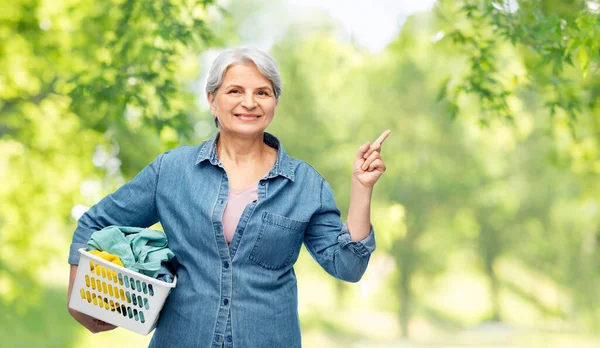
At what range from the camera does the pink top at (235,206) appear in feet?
5.50

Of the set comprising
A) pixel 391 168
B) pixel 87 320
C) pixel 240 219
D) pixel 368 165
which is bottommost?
pixel 87 320

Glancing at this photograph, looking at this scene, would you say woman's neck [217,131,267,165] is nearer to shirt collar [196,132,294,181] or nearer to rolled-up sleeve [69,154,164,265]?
shirt collar [196,132,294,181]

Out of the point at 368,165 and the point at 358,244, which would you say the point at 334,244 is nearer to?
the point at 358,244

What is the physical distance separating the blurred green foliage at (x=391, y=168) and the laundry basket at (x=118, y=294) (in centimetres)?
419

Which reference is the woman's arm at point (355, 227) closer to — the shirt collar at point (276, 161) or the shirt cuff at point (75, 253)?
the shirt collar at point (276, 161)

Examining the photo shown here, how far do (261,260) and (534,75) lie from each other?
3.45 m

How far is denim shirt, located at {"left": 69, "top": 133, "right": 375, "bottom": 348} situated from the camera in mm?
1655

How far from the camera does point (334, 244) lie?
1739 millimetres

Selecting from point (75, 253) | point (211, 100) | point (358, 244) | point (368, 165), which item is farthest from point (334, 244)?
point (75, 253)

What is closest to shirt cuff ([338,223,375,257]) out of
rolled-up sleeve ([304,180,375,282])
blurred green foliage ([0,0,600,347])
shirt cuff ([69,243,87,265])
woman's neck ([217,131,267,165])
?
rolled-up sleeve ([304,180,375,282])

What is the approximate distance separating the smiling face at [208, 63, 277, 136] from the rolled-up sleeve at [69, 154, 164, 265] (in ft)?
0.71

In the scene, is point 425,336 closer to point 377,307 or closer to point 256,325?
point 377,307

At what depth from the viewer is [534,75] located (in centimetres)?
463

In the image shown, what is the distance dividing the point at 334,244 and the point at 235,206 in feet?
0.83
